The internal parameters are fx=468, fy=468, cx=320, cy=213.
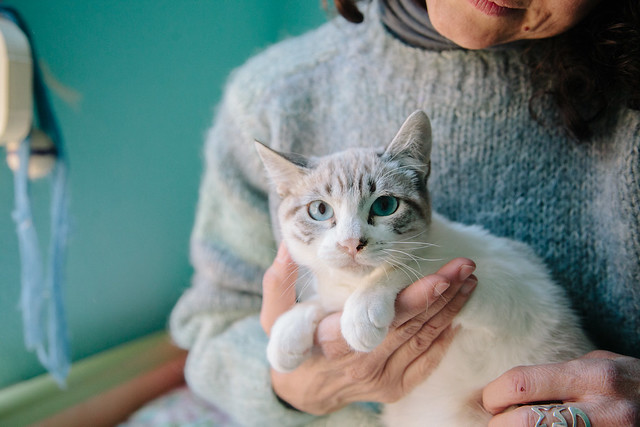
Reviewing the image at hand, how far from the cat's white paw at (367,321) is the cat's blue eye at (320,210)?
171 mm

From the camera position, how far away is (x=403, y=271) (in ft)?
2.90

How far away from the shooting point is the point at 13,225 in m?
1.21

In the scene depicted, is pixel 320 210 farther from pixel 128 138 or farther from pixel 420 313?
pixel 128 138

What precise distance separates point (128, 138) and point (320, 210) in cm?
87

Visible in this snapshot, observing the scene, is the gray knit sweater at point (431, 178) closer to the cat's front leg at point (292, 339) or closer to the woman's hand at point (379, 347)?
the woman's hand at point (379, 347)

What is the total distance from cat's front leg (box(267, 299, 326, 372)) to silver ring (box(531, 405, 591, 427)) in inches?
16.8

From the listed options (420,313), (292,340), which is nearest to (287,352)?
(292,340)

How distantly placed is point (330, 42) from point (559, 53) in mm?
584

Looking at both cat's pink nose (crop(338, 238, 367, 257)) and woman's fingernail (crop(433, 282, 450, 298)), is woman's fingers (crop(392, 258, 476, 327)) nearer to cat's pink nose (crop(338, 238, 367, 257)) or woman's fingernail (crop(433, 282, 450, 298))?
woman's fingernail (crop(433, 282, 450, 298))

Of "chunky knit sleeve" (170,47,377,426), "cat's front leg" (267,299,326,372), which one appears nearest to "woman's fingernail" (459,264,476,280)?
"cat's front leg" (267,299,326,372)

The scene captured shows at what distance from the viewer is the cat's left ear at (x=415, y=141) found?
0.81 metres

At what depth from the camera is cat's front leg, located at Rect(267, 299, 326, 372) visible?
3.03ft

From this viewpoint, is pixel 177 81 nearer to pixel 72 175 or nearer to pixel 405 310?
pixel 72 175

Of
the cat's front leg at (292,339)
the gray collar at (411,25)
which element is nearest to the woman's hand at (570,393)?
the cat's front leg at (292,339)
